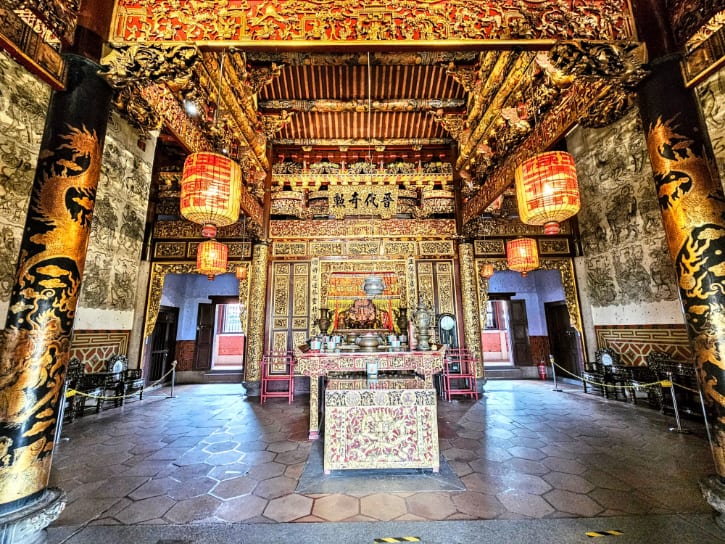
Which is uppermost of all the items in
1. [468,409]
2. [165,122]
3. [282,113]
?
[282,113]

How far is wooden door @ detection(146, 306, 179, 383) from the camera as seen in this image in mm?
7691

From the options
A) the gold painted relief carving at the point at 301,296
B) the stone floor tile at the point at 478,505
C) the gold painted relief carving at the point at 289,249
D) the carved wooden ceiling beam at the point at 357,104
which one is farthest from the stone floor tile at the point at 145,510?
the carved wooden ceiling beam at the point at 357,104

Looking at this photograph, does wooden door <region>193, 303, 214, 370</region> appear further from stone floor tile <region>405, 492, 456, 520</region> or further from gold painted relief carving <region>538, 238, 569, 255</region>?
gold painted relief carving <region>538, 238, 569, 255</region>

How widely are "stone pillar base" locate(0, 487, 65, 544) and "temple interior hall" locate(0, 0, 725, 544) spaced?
1 centimetres

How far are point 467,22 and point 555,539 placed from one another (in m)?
3.53

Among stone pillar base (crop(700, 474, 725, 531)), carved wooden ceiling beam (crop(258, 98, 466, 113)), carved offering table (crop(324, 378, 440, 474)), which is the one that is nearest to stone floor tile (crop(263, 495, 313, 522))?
carved offering table (crop(324, 378, 440, 474))

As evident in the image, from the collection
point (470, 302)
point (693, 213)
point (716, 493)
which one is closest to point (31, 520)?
point (716, 493)

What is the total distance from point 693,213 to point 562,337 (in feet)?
24.4

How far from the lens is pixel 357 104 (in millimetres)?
5496

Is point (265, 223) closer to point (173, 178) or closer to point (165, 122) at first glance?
point (173, 178)

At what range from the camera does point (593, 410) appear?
4699 mm

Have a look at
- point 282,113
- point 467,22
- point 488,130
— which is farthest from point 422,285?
point 467,22

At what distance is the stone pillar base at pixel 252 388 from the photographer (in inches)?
237

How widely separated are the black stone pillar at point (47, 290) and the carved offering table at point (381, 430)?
1.82m
